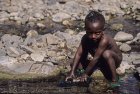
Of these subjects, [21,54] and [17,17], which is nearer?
[21,54]

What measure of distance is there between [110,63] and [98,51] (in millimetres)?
275

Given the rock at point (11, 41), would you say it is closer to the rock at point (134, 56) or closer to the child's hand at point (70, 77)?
the child's hand at point (70, 77)

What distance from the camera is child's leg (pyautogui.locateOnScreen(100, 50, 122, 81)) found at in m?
6.42

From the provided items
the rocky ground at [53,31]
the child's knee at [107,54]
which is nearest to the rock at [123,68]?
the rocky ground at [53,31]

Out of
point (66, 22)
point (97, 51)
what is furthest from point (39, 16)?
point (97, 51)

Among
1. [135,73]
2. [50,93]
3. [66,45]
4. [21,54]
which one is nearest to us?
[50,93]

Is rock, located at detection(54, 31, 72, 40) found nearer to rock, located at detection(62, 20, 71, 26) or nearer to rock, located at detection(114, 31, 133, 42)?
rock, located at detection(114, 31, 133, 42)

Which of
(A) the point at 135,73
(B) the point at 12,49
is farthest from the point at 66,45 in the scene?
(A) the point at 135,73

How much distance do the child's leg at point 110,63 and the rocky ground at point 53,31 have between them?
1.74 feet

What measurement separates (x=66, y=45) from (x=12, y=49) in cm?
116

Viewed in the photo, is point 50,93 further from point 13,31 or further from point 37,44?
point 13,31

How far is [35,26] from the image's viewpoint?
10359 millimetres

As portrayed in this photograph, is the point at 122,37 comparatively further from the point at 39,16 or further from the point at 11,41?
the point at 39,16

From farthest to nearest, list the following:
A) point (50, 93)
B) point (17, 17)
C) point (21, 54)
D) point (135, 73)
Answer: point (17, 17) → point (21, 54) → point (135, 73) → point (50, 93)
